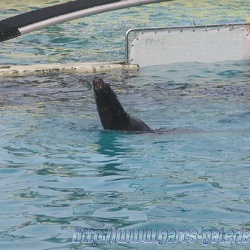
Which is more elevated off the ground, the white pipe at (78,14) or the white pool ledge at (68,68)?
the white pipe at (78,14)

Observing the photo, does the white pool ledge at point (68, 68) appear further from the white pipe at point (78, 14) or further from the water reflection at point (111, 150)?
the white pipe at point (78, 14)

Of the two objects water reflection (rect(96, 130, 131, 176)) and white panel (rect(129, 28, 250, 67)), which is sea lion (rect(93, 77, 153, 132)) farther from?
white panel (rect(129, 28, 250, 67))

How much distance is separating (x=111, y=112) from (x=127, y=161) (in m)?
1.16

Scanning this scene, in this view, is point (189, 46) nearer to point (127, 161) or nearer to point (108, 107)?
point (108, 107)

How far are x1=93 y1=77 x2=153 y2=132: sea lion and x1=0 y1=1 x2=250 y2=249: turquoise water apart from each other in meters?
0.13

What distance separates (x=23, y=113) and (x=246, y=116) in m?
2.55

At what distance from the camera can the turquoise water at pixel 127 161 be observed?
20.2 ft

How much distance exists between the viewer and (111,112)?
30.1 ft

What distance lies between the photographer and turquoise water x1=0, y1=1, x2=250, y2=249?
242 inches

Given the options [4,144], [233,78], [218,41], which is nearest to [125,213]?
[4,144]

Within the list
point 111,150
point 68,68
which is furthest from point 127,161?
point 68,68

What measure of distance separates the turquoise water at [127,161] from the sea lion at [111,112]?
5.0 inches

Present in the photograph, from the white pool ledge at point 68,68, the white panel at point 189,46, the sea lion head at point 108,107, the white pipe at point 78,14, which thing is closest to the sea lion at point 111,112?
the sea lion head at point 108,107

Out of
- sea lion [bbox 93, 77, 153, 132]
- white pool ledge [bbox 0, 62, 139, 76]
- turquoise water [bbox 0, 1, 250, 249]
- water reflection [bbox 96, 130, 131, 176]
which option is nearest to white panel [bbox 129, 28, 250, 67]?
white pool ledge [bbox 0, 62, 139, 76]
